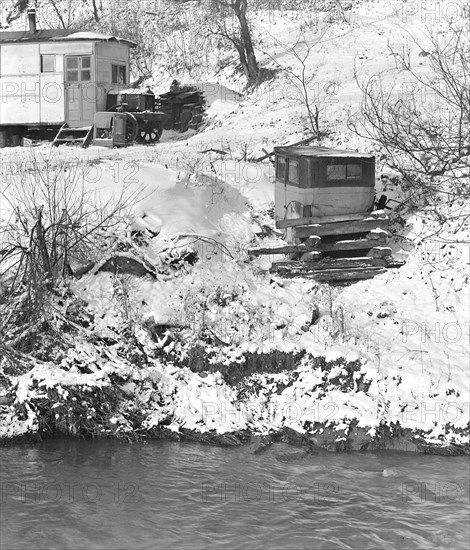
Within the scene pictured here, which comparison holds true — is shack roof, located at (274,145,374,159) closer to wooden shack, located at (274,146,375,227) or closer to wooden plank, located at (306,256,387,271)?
wooden shack, located at (274,146,375,227)

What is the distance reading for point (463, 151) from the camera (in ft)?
58.7

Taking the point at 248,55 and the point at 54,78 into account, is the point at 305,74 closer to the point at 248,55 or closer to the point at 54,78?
the point at 248,55

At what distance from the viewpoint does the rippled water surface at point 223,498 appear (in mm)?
9844

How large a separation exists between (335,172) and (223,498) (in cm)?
730

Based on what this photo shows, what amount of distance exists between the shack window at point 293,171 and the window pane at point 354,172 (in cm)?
97

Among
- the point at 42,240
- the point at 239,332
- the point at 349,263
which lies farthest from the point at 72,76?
the point at 239,332

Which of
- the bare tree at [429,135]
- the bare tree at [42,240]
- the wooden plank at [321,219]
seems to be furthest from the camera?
the wooden plank at [321,219]

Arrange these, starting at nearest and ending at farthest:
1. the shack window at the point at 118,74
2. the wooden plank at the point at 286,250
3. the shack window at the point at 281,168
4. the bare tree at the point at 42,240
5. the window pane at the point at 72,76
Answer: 1. the bare tree at the point at 42,240
2. the wooden plank at the point at 286,250
3. the shack window at the point at 281,168
4. the window pane at the point at 72,76
5. the shack window at the point at 118,74

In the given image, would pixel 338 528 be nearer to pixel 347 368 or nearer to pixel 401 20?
pixel 347 368

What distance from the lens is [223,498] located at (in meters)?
10.8

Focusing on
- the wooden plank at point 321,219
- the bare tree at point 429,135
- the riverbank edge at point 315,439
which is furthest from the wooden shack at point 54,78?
the riverbank edge at point 315,439

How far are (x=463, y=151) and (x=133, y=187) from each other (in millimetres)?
6923

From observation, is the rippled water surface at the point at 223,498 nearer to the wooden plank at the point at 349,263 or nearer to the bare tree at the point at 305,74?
the wooden plank at the point at 349,263

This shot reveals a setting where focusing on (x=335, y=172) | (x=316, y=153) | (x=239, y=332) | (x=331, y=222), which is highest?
(x=316, y=153)
